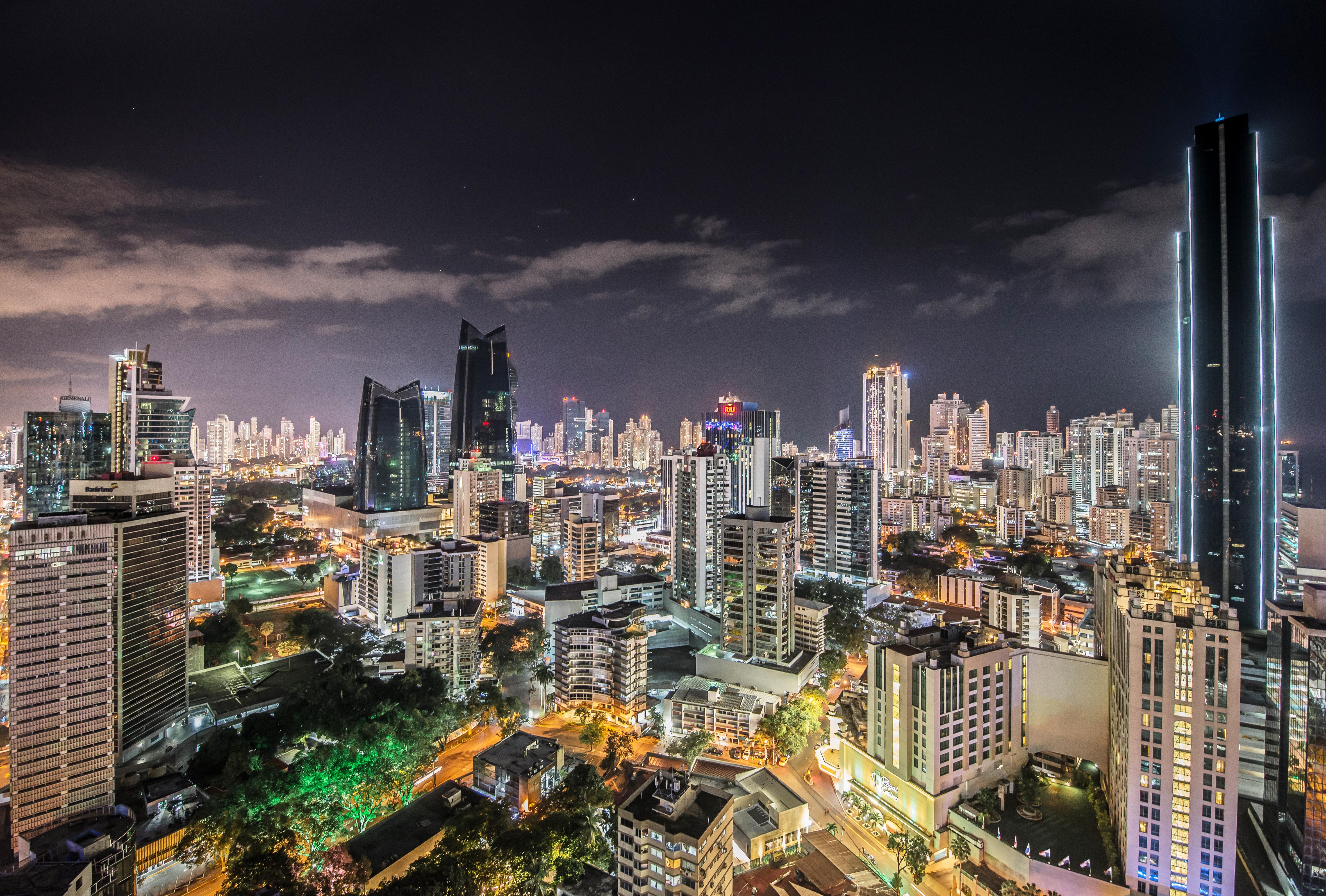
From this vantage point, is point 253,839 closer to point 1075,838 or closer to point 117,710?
point 117,710

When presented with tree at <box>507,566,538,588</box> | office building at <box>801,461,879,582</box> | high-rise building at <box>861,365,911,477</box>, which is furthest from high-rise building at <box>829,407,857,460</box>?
tree at <box>507,566,538,588</box>

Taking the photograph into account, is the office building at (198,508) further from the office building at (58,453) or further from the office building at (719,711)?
the office building at (719,711)

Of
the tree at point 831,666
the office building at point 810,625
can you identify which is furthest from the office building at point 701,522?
the tree at point 831,666

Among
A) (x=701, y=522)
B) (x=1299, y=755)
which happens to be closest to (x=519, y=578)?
(x=701, y=522)

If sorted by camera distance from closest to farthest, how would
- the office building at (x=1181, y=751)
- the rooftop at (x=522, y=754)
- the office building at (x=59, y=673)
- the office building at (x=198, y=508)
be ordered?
the office building at (x=1181, y=751), the office building at (x=59, y=673), the rooftop at (x=522, y=754), the office building at (x=198, y=508)

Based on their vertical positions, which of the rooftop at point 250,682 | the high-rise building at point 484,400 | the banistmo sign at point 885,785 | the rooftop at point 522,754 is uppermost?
the high-rise building at point 484,400

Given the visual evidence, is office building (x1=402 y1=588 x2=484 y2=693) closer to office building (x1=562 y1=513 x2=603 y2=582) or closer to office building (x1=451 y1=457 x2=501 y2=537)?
office building (x1=562 y1=513 x2=603 y2=582)

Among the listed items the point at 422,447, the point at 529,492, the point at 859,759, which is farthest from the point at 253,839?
the point at 529,492
